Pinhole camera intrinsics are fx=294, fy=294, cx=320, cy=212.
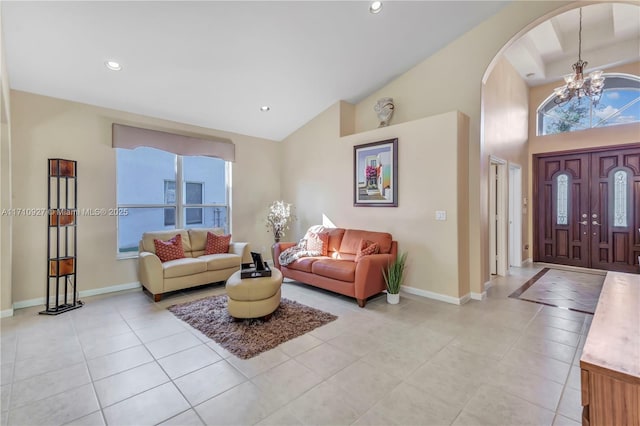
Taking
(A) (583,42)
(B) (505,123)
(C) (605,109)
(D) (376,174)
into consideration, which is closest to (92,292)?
(D) (376,174)

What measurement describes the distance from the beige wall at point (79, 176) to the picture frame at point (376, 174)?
294 centimetres

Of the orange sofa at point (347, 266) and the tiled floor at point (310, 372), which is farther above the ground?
the orange sofa at point (347, 266)

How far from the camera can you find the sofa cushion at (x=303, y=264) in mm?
4309

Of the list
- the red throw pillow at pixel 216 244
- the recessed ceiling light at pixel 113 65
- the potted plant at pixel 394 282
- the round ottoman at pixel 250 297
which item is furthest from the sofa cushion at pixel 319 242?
the recessed ceiling light at pixel 113 65

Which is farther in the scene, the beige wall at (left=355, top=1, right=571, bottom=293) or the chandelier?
the chandelier

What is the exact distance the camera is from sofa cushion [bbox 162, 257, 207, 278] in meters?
3.95

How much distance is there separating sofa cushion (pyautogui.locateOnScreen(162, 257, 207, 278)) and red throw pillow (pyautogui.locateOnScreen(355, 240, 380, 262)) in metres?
2.24

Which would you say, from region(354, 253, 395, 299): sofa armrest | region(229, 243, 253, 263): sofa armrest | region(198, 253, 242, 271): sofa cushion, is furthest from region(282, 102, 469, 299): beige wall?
region(198, 253, 242, 271): sofa cushion

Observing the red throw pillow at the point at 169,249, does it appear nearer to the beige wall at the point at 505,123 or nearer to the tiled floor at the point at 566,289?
the beige wall at the point at 505,123

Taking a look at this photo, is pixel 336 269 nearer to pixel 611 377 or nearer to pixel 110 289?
pixel 611 377

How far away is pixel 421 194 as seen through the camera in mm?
4105

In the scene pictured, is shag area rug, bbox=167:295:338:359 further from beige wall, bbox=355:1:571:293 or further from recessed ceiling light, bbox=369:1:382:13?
recessed ceiling light, bbox=369:1:382:13

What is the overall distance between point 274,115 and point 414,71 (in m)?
2.43

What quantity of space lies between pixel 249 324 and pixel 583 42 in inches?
285
